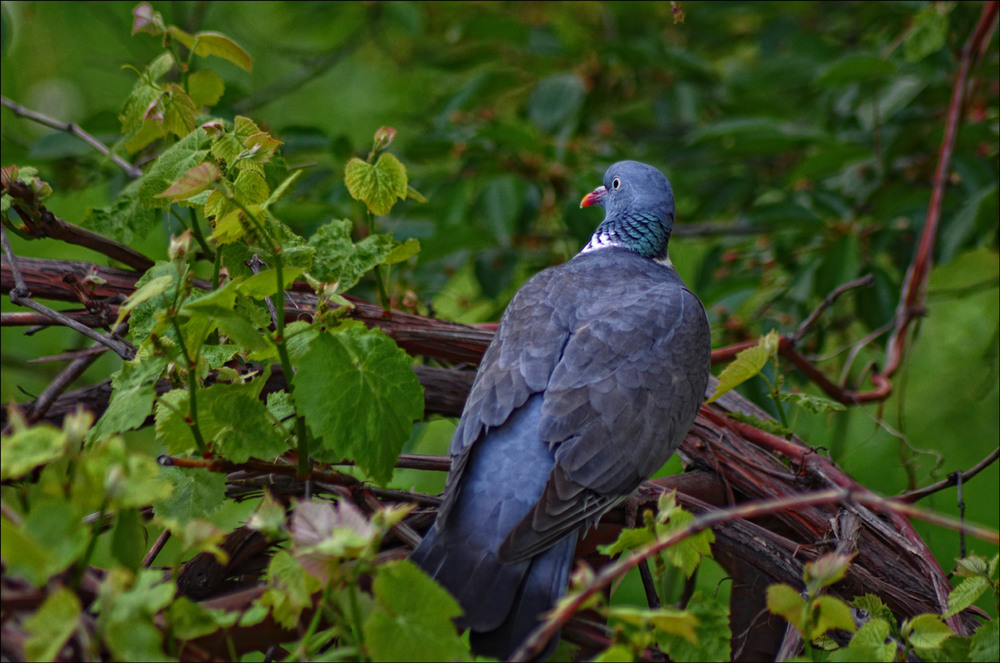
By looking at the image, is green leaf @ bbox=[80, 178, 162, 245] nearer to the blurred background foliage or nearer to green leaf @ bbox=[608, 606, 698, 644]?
the blurred background foliage

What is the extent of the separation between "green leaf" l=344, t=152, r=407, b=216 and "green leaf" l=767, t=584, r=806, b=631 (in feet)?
3.16

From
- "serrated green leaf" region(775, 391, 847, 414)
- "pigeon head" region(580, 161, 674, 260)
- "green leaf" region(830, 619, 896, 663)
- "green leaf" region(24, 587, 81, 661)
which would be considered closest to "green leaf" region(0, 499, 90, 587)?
"green leaf" region(24, 587, 81, 661)

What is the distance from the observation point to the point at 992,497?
341 cm

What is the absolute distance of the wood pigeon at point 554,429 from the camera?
1.46 metres

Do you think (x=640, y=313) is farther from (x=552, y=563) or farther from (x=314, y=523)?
(x=314, y=523)

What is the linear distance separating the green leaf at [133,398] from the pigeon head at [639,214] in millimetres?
1453

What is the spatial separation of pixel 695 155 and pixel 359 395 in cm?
286

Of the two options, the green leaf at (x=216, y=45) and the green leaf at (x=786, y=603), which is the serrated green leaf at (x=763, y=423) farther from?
the green leaf at (x=216, y=45)

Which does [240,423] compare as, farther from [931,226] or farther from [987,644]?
[931,226]

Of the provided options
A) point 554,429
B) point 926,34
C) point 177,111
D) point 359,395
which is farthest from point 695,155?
point 359,395

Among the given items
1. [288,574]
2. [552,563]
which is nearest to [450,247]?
[552,563]

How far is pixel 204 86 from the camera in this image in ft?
6.18

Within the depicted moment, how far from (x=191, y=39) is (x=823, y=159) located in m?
2.10

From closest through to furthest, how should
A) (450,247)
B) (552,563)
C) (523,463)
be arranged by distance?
(552,563), (523,463), (450,247)
